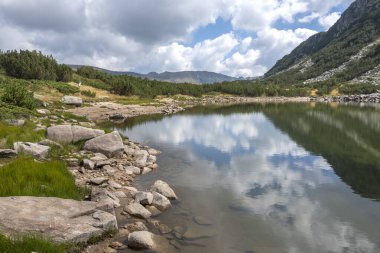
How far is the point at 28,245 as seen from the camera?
1070 cm

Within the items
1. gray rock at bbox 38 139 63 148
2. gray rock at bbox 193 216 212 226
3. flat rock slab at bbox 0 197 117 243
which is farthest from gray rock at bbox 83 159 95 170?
gray rock at bbox 193 216 212 226

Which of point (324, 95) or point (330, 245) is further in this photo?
point (324, 95)

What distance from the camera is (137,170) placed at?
25.0m

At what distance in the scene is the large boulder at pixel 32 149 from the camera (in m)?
21.4

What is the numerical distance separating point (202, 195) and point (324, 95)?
191m

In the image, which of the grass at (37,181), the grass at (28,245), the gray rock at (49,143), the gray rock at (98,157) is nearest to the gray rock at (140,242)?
the grass at (28,245)

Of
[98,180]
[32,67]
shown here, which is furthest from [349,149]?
[32,67]

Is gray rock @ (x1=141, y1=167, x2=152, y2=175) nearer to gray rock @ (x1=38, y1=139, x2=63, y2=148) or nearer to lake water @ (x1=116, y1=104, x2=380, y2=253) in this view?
lake water @ (x1=116, y1=104, x2=380, y2=253)

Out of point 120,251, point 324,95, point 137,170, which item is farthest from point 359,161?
point 324,95

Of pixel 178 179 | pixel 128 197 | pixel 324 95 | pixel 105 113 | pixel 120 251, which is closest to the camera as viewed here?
pixel 120 251

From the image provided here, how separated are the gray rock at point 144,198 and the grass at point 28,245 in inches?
272

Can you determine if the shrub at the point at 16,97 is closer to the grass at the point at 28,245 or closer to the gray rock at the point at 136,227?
the gray rock at the point at 136,227

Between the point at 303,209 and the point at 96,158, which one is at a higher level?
the point at 96,158

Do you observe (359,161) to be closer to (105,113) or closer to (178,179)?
(178,179)
